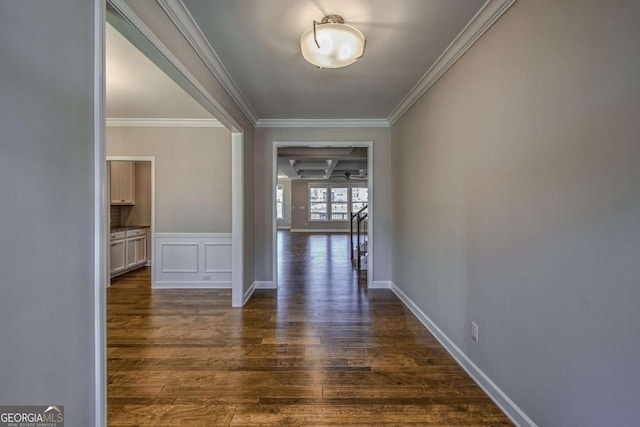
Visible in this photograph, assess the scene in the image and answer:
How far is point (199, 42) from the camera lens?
2117 mm

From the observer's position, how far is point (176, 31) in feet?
6.11

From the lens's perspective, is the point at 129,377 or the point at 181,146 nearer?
the point at 129,377

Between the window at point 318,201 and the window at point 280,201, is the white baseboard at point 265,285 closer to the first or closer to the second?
the window at point 318,201

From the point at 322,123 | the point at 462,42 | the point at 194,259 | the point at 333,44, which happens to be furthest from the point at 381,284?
the point at 333,44

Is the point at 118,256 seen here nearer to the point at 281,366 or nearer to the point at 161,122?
the point at 161,122

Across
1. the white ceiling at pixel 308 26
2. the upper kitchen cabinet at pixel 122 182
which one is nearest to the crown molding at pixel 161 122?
the white ceiling at pixel 308 26

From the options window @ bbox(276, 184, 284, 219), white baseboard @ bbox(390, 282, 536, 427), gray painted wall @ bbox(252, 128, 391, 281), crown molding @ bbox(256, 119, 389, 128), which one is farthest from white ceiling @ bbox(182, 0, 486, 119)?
window @ bbox(276, 184, 284, 219)

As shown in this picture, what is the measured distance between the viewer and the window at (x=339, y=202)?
12.9 metres

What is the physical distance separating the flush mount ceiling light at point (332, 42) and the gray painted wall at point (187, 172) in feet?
8.90

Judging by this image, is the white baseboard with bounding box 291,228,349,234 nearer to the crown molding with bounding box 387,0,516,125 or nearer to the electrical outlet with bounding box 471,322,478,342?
the crown molding with bounding box 387,0,516,125

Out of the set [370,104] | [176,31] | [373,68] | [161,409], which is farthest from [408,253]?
[176,31]
